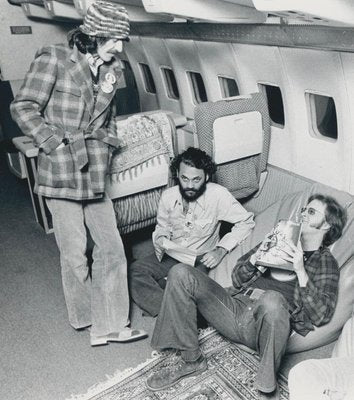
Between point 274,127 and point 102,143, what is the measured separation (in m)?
2.08

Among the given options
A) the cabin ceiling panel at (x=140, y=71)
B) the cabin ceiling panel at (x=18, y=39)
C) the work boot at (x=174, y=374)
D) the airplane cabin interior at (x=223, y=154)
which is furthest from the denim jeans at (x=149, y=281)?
the cabin ceiling panel at (x=18, y=39)

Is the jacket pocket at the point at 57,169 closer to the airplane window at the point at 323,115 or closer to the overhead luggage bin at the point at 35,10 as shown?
the airplane window at the point at 323,115

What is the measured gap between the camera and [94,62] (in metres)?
2.82

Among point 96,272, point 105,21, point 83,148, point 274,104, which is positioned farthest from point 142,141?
point 274,104

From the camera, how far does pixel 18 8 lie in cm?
620

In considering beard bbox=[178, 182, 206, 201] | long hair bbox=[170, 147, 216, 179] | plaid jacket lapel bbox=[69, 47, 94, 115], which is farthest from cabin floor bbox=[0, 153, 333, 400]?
plaid jacket lapel bbox=[69, 47, 94, 115]

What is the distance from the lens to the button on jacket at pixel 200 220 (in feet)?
11.8

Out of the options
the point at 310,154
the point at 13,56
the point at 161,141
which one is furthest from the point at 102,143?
the point at 13,56

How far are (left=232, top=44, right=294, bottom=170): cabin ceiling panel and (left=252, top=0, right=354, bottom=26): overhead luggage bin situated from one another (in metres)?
1.38

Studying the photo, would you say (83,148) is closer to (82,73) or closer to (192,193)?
(82,73)

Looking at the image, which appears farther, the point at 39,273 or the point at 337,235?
the point at 39,273

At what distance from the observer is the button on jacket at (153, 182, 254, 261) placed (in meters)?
3.60

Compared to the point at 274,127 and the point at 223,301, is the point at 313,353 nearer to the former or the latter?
the point at 223,301

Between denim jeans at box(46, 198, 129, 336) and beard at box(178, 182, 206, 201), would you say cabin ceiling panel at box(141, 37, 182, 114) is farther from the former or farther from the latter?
denim jeans at box(46, 198, 129, 336)
